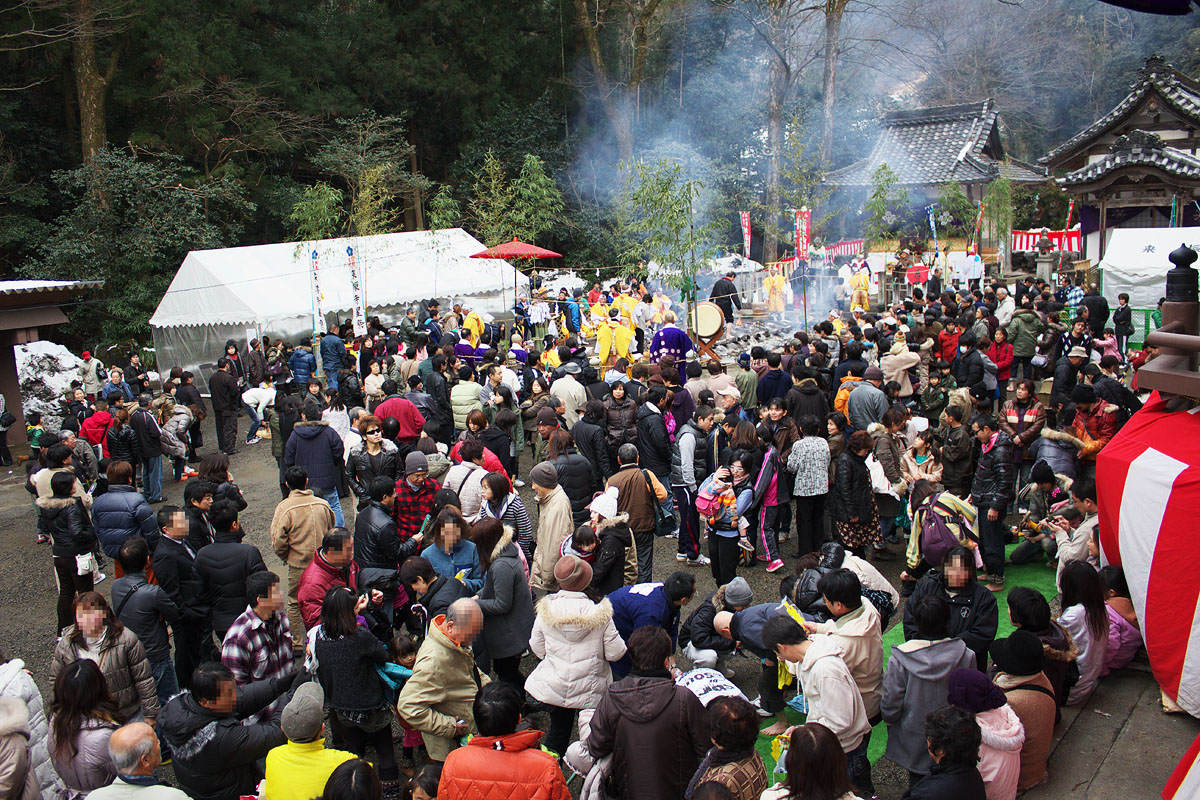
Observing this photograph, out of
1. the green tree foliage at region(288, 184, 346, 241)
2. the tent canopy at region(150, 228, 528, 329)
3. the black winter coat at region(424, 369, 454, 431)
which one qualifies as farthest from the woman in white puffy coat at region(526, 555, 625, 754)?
the green tree foliage at region(288, 184, 346, 241)

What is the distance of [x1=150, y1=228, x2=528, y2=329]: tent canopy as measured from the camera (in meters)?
16.6

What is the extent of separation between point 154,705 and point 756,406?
6552 mm

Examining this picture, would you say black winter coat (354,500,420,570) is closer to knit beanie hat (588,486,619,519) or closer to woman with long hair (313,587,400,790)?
woman with long hair (313,587,400,790)

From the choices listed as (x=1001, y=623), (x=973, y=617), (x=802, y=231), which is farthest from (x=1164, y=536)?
(x=802, y=231)

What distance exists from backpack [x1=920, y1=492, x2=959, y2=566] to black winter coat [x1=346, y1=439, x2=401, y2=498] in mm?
4085

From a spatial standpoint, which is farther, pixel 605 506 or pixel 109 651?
pixel 605 506

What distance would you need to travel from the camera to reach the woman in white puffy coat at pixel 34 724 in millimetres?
4074

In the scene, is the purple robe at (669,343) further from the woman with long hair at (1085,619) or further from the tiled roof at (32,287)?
the tiled roof at (32,287)

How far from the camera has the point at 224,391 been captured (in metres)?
12.0

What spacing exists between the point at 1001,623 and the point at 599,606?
3.64 m

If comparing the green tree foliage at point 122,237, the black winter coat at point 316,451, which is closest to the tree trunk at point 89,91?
the green tree foliage at point 122,237

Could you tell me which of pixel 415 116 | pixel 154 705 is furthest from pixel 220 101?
pixel 154 705

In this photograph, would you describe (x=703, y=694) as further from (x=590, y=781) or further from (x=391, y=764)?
(x=391, y=764)

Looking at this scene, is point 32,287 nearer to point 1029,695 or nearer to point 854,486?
point 854,486
